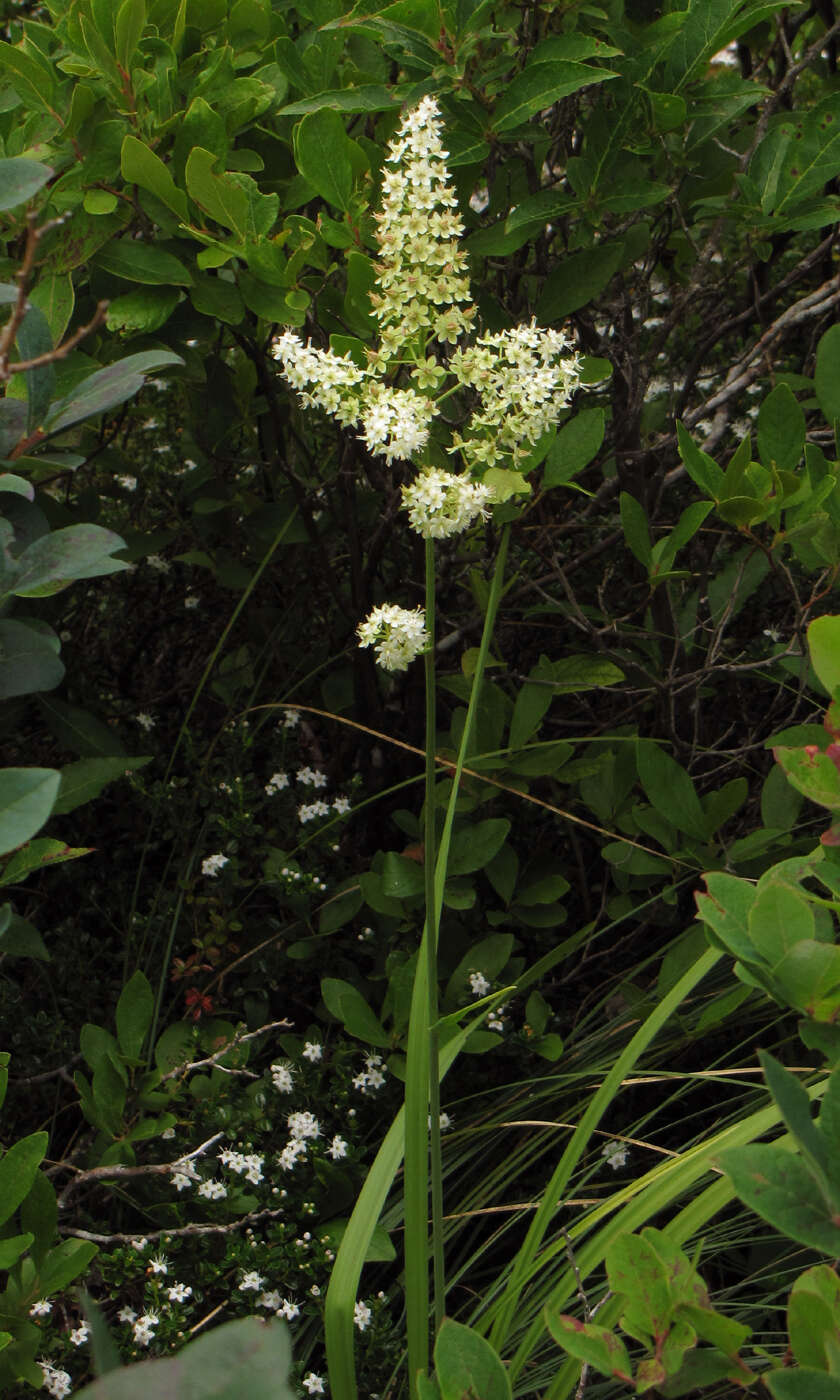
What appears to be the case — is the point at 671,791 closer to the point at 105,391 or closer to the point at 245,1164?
the point at 245,1164

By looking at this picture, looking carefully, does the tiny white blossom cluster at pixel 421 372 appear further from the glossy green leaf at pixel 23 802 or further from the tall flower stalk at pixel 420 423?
the glossy green leaf at pixel 23 802

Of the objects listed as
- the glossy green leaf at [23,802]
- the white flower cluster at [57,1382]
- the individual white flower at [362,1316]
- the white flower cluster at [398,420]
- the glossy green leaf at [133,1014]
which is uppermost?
the white flower cluster at [398,420]

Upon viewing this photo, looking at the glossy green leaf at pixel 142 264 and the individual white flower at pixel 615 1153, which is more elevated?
the glossy green leaf at pixel 142 264

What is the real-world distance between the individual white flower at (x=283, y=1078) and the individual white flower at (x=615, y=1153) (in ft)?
1.52

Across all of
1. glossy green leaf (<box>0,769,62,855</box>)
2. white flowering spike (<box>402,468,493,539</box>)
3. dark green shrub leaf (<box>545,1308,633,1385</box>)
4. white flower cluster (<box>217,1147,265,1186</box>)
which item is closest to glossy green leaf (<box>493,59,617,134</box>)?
white flowering spike (<box>402,468,493,539</box>)

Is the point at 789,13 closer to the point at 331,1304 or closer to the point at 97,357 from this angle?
the point at 97,357

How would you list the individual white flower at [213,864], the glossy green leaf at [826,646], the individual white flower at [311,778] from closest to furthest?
the glossy green leaf at [826,646], the individual white flower at [213,864], the individual white flower at [311,778]

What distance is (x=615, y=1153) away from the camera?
1.74 m

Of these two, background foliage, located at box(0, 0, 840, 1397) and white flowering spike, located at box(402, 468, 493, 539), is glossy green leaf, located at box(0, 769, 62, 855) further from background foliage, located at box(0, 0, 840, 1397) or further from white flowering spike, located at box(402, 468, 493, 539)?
white flowering spike, located at box(402, 468, 493, 539)

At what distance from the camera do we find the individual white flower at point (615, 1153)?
175cm

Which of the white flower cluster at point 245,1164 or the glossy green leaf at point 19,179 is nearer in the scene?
the glossy green leaf at point 19,179

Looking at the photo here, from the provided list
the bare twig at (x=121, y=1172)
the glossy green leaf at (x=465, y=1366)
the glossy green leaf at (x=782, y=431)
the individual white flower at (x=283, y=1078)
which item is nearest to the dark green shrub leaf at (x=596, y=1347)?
the glossy green leaf at (x=465, y=1366)

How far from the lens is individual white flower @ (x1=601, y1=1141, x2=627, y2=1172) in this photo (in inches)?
68.7

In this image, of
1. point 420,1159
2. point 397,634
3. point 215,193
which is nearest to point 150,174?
point 215,193
